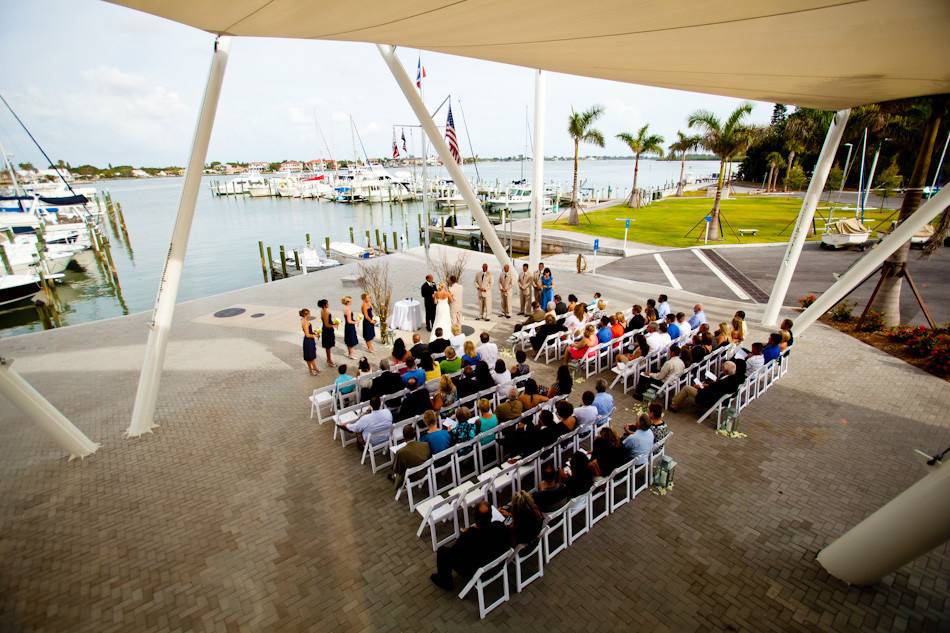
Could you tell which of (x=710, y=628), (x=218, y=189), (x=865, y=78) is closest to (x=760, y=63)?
(x=865, y=78)

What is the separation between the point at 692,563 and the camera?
5.00m

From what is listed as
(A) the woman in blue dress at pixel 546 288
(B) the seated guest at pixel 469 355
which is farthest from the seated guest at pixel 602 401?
(A) the woman in blue dress at pixel 546 288

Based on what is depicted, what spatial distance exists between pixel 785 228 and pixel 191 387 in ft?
106

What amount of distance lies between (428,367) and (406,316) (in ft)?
14.4

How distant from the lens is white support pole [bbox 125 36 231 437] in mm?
6875

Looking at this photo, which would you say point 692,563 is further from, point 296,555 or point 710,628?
point 296,555

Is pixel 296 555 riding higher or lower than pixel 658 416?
lower

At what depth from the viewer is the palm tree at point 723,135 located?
2467cm

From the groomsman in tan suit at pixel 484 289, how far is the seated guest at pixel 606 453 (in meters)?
7.08

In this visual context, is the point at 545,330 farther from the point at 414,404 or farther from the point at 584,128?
the point at 584,128

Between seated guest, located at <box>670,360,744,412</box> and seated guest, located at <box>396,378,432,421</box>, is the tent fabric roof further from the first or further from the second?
seated guest, located at <box>396,378,432,421</box>

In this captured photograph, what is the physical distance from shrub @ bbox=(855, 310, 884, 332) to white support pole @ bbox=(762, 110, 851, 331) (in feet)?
6.73

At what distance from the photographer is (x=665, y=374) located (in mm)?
8102

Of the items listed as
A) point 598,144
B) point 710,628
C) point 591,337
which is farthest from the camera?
point 598,144
